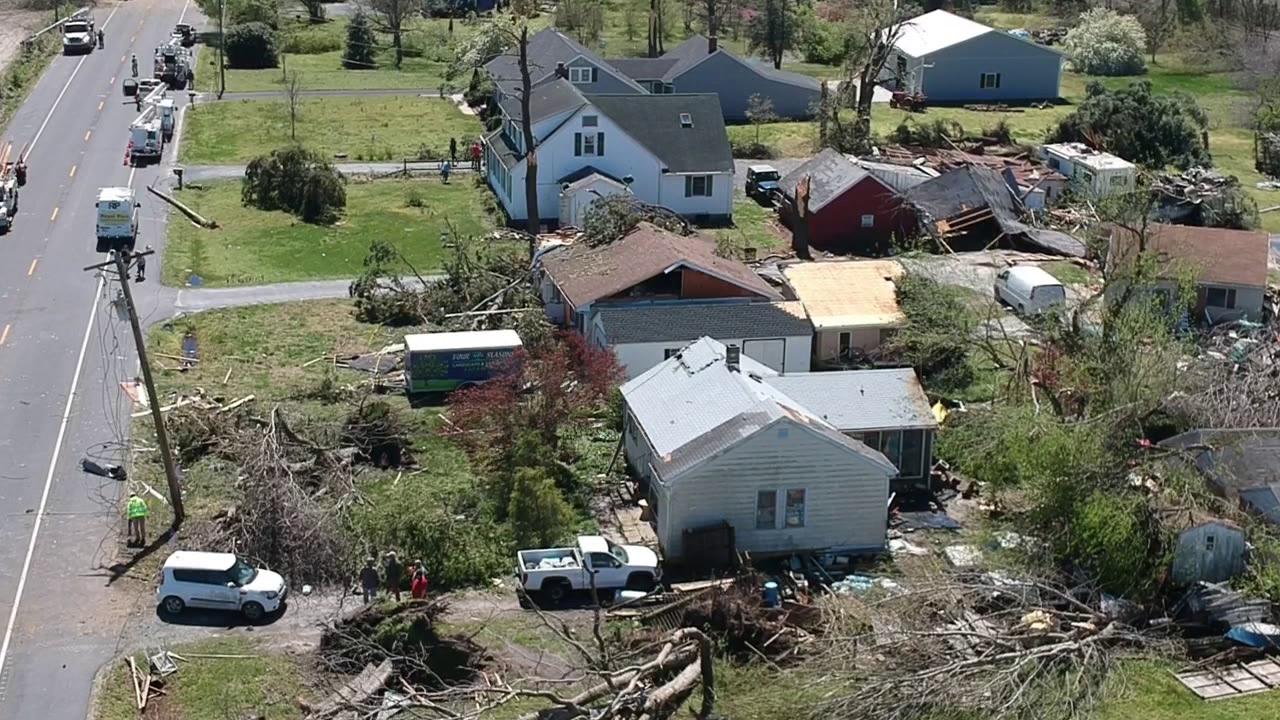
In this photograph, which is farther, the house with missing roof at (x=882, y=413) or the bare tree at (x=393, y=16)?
the bare tree at (x=393, y=16)

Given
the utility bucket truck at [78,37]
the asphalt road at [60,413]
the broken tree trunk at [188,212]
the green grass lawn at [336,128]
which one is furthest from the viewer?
the utility bucket truck at [78,37]

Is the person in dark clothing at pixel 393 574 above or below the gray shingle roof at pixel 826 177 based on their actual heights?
below

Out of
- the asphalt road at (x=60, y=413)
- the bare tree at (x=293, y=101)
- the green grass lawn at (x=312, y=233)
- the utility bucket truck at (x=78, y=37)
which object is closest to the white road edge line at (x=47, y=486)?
the asphalt road at (x=60, y=413)

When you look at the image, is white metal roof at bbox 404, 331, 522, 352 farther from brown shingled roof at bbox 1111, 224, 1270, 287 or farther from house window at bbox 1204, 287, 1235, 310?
house window at bbox 1204, 287, 1235, 310

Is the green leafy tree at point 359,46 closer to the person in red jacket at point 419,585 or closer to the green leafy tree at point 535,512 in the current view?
the green leafy tree at point 535,512

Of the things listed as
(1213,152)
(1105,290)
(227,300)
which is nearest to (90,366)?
(227,300)
